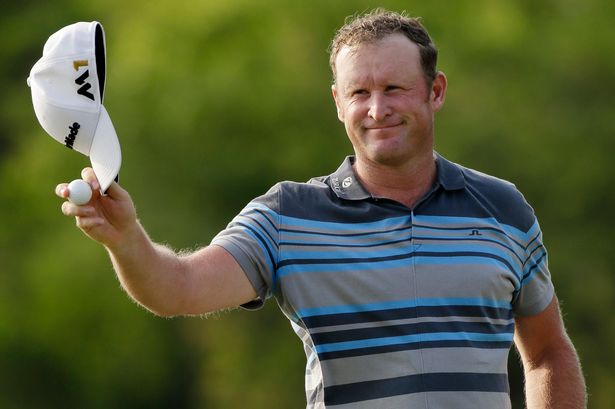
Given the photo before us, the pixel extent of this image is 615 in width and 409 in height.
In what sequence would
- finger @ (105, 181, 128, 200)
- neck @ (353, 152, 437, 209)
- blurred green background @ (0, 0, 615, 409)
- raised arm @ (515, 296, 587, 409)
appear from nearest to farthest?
finger @ (105, 181, 128, 200), neck @ (353, 152, 437, 209), raised arm @ (515, 296, 587, 409), blurred green background @ (0, 0, 615, 409)

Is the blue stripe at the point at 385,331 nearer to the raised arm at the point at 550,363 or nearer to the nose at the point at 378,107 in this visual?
the raised arm at the point at 550,363

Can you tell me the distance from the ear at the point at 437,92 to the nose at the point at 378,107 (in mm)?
211

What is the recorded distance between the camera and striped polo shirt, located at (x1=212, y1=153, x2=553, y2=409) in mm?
3340

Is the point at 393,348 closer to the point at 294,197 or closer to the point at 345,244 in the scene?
the point at 345,244

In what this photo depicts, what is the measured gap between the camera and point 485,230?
11.6ft

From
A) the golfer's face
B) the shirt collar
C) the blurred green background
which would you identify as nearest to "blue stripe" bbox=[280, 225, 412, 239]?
the shirt collar

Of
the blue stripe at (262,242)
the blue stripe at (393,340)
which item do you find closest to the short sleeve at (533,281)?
the blue stripe at (393,340)

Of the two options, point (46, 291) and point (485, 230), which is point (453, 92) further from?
point (485, 230)

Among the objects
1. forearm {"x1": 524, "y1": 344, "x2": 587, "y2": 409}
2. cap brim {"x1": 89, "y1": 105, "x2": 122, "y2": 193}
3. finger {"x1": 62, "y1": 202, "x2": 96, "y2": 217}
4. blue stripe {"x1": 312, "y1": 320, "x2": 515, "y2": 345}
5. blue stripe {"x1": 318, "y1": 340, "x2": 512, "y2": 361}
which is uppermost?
cap brim {"x1": 89, "y1": 105, "x2": 122, "y2": 193}

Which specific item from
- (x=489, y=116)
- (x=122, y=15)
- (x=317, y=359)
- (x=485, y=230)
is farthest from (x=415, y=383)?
(x=122, y=15)

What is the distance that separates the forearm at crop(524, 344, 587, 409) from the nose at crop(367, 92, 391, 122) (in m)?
0.85

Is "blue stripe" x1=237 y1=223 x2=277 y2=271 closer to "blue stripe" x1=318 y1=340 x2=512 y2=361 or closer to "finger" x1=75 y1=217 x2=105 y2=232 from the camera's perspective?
"blue stripe" x1=318 y1=340 x2=512 y2=361

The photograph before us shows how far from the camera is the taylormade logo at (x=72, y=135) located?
9.55 ft

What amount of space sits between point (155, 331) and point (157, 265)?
9.93 metres
